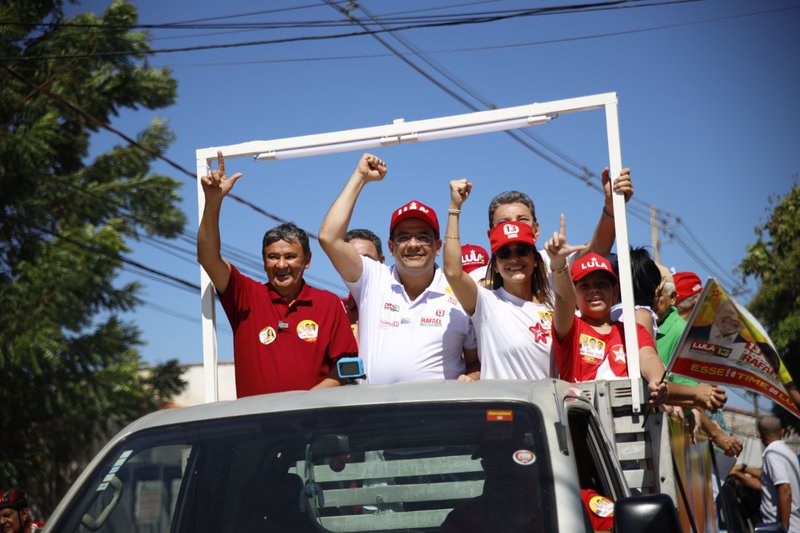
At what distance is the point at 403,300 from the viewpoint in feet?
17.7

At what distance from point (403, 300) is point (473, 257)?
1536 mm

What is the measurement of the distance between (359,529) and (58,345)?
14.8 m

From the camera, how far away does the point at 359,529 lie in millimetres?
3242

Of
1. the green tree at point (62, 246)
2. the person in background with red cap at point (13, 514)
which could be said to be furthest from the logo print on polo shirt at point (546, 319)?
the green tree at point (62, 246)

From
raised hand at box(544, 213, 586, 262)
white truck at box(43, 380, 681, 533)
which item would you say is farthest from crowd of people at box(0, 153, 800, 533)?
white truck at box(43, 380, 681, 533)

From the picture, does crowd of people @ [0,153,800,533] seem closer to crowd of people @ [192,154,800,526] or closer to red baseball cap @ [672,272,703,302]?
crowd of people @ [192,154,800,526]

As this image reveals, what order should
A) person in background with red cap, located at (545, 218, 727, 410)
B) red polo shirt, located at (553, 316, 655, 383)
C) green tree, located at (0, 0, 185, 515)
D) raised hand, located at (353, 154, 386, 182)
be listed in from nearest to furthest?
person in background with red cap, located at (545, 218, 727, 410) < red polo shirt, located at (553, 316, 655, 383) < raised hand, located at (353, 154, 386, 182) < green tree, located at (0, 0, 185, 515)

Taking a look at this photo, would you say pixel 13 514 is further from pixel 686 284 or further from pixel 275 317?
pixel 686 284

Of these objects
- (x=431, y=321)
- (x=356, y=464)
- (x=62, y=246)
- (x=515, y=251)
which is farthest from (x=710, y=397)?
(x=62, y=246)

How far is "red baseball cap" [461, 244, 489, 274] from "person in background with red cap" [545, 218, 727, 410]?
49.0 inches

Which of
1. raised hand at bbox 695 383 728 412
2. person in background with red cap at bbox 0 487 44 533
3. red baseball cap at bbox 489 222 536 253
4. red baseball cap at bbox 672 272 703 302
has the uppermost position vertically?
red baseball cap at bbox 489 222 536 253

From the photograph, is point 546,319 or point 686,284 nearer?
point 546,319

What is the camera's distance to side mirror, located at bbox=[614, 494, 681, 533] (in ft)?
8.37

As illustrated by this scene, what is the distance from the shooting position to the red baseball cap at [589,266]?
5.41 m
